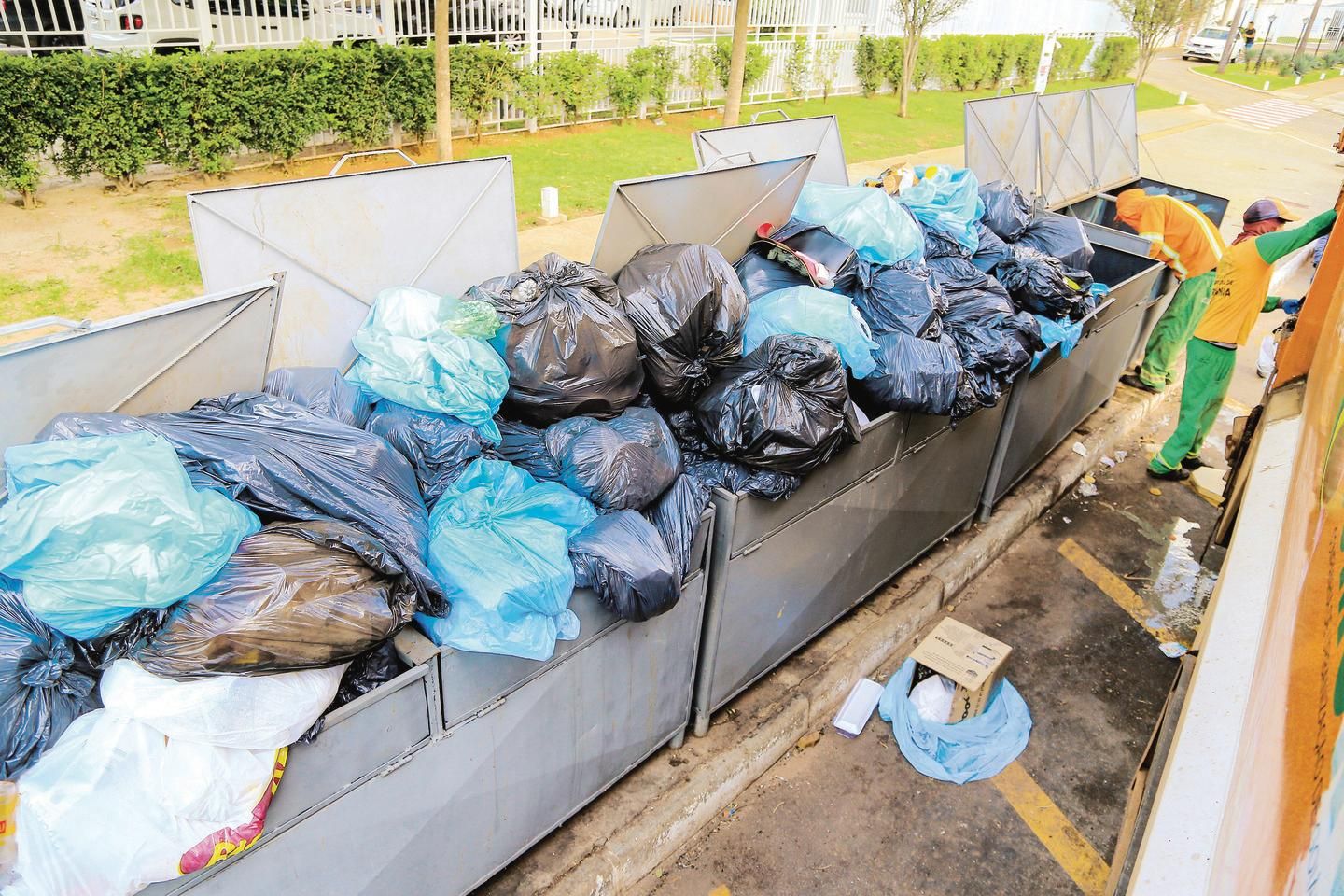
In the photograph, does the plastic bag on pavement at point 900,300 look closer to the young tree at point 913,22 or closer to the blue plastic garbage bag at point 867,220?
the blue plastic garbage bag at point 867,220

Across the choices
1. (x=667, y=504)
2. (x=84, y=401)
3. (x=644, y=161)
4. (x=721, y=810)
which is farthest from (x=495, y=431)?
(x=644, y=161)

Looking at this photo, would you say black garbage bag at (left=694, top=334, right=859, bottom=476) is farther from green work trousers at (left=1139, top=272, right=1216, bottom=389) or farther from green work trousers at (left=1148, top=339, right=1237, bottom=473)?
green work trousers at (left=1139, top=272, right=1216, bottom=389)

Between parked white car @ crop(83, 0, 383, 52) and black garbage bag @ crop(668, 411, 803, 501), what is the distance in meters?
7.22

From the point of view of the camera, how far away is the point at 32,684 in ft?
5.55

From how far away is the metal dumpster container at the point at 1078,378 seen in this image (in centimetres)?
471

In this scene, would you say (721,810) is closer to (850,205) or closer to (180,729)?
(180,729)

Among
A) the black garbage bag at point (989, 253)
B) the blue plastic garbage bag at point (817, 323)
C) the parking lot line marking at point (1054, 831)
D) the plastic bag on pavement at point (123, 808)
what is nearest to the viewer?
the plastic bag on pavement at point (123, 808)

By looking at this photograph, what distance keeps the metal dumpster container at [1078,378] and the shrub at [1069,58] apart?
2108 cm

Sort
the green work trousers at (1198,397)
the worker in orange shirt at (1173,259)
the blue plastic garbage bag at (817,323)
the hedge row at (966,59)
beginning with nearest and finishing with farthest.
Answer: the blue plastic garbage bag at (817,323) < the green work trousers at (1198,397) < the worker in orange shirt at (1173,259) < the hedge row at (966,59)

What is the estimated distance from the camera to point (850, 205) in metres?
4.38

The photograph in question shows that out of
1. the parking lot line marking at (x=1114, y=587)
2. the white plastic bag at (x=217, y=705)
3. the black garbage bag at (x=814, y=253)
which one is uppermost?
the black garbage bag at (x=814, y=253)

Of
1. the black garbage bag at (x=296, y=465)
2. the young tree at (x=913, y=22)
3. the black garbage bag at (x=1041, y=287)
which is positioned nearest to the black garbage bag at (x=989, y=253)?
the black garbage bag at (x=1041, y=287)

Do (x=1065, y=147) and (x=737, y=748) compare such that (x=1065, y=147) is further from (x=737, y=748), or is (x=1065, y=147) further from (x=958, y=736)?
(x=737, y=748)

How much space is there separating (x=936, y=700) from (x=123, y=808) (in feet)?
9.61
